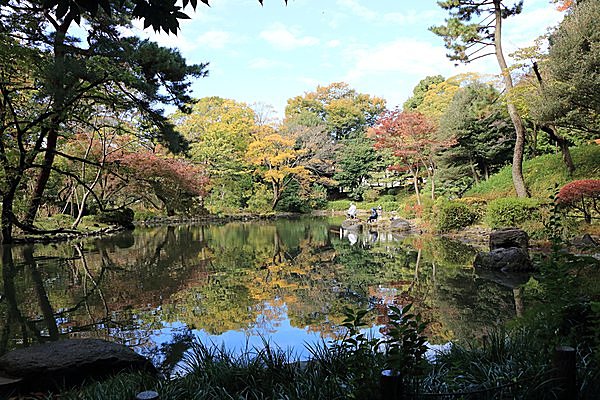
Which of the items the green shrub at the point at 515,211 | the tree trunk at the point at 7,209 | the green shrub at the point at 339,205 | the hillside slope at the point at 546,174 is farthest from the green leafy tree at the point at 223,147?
the green shrub at the point at 515,211

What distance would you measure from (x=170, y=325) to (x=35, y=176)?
10847 millimetres

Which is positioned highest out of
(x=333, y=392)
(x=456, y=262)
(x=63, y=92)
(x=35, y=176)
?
(x=63, y=92)

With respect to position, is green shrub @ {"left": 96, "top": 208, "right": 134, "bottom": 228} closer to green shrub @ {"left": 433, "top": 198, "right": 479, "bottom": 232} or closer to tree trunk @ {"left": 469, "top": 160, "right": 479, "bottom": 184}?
green shrub @ {"left": 433, "top": 198, "right": 479, "bottom": 232}

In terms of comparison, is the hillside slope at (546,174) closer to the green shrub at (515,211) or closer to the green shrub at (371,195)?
the green shrub at (515,211)

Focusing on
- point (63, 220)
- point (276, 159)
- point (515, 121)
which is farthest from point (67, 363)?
point (276, 159)

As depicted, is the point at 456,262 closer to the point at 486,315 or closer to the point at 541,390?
the point at 486,315

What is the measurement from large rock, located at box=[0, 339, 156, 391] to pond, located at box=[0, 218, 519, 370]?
598 mm

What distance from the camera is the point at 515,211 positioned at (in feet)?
32.4

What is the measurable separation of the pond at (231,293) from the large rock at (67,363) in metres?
0.60

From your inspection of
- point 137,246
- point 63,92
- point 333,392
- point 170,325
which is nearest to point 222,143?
point 137,246

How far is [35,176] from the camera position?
41.5 feet

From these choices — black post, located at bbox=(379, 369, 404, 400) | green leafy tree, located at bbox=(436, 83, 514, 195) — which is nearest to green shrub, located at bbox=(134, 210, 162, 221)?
green leafy tree, located at bbox=(436, 83, 514, 195)

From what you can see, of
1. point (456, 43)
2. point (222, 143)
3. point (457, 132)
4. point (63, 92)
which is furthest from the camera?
point (222, 143)

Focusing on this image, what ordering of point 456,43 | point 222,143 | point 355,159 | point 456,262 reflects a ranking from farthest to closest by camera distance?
point 355,159 → point 222,143 → point 456,43 → point 456,262
